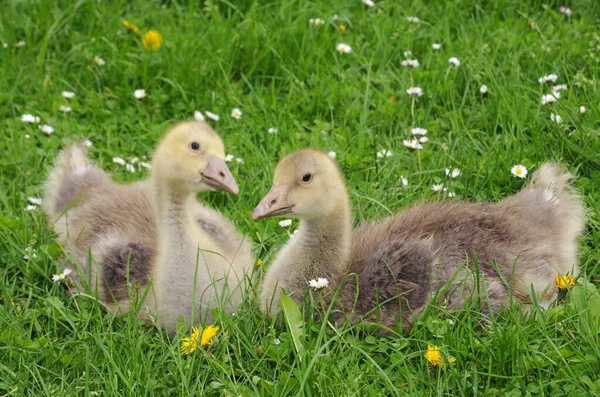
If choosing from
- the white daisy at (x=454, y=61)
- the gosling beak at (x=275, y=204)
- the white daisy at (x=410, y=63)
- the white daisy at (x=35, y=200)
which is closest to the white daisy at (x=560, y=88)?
the white daisy at (x=454, y=61)

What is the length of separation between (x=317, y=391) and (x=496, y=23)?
3.76 metres

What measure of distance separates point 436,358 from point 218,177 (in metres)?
1.27

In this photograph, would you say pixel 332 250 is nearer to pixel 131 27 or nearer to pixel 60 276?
pixel 60 276

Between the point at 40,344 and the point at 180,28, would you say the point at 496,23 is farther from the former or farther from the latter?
the point at 40,344

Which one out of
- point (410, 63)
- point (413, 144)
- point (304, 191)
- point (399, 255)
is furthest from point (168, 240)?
point (410, 63)

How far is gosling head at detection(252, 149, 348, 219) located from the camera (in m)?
4.08

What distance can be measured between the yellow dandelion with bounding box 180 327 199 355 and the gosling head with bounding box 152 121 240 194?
0.68 metres

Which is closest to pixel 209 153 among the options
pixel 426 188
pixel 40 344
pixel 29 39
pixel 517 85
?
pixel 40 344

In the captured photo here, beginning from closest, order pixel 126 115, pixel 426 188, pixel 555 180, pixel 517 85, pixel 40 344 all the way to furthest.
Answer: pixel 40 344 < pixel 555 180 < pixel 426 188 < pixel 517 85 < pixel 126 115

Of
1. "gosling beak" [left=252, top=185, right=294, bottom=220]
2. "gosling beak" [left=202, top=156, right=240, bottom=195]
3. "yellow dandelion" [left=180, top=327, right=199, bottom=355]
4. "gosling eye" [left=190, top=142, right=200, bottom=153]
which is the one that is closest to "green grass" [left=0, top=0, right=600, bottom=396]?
"yellow dandelion" [left=180, top=327, right=199, bottom=355]

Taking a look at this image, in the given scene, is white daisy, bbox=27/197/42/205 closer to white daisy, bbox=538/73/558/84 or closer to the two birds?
the two birds

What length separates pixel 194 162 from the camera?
426cm

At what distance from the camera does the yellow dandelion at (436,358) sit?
12.1 feet

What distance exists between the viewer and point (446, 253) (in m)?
4.19
